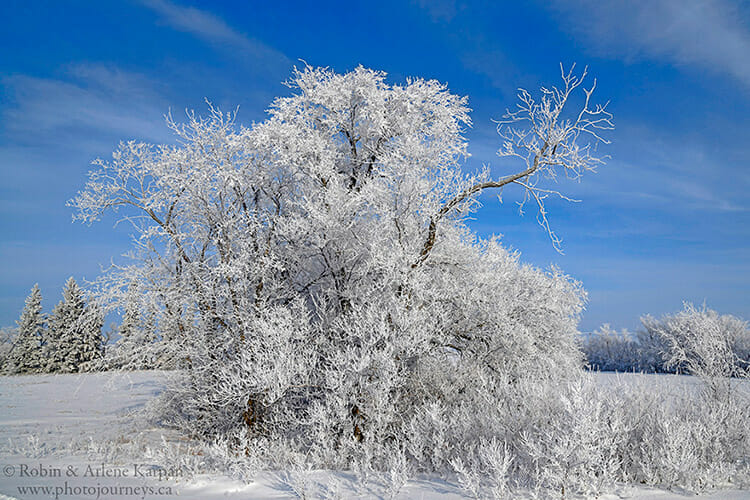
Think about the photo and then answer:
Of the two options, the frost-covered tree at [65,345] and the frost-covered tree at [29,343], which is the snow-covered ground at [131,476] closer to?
the frost-covered tree at [65,345]

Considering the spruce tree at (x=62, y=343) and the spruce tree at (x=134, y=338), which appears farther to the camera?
the spruce tree at (x=62, y=343)

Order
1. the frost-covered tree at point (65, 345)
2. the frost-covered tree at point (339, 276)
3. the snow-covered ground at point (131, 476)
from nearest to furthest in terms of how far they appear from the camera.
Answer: the snow-covered ground at point (131, 476)
the frost-covered tree at point (339, 276)
the frost-covered tree at point (65, 345)

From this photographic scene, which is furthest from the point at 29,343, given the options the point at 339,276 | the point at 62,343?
the point at 339,276

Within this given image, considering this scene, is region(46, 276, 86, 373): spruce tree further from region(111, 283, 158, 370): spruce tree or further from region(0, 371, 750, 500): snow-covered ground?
region(111, 283, 158, 370): spruce tree

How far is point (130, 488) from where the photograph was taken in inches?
183

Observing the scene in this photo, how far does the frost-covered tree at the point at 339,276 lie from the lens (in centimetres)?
721

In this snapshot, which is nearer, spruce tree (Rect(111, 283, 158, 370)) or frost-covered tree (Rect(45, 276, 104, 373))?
spruce tree (Rect(111, 283, 158, 370))

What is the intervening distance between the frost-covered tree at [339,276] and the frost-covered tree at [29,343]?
989 inches

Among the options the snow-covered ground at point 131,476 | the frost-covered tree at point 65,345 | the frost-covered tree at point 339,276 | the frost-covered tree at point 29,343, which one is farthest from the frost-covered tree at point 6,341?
the frost-covered tree at point 339,276

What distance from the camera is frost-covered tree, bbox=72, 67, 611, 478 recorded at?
7207 millimetres

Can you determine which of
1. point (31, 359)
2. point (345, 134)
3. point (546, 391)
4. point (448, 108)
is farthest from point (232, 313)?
point (31, 359)

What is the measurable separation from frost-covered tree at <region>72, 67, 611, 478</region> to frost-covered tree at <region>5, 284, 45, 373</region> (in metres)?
25.1

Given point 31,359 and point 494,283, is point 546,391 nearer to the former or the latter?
point 494,283

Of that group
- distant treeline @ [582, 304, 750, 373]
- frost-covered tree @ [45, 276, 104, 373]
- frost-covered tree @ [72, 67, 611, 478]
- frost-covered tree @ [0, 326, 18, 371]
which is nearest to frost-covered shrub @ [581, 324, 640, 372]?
distant treeline @ [582, 304, 750, 373]
